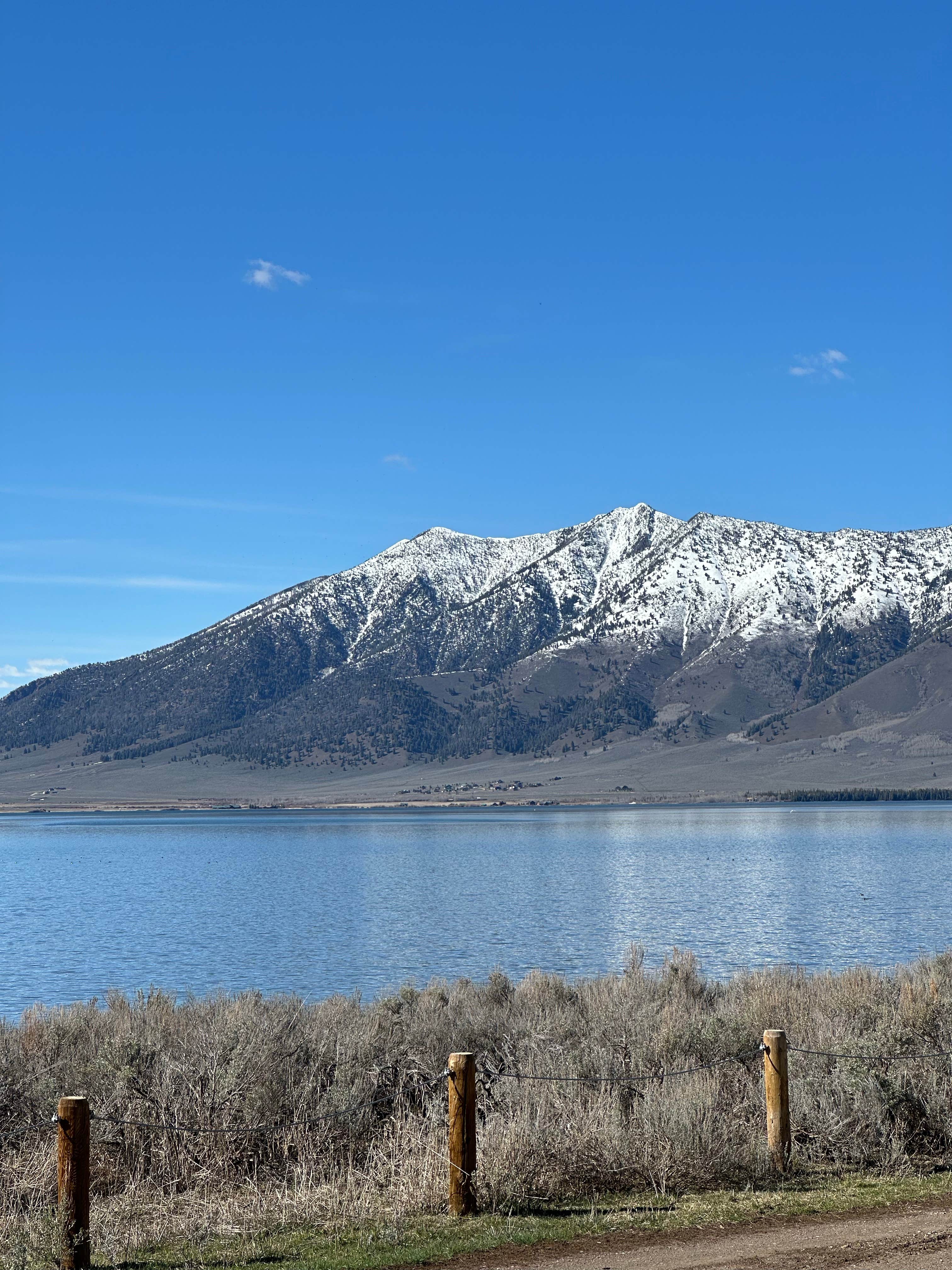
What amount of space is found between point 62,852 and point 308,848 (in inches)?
828

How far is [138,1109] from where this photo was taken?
1251 centimetres

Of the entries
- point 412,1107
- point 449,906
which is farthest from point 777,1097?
point 449,906

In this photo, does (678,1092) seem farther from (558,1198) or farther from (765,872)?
(765,872)

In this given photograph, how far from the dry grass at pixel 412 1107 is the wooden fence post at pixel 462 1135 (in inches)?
8.4

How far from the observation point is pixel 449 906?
5322 centimetres

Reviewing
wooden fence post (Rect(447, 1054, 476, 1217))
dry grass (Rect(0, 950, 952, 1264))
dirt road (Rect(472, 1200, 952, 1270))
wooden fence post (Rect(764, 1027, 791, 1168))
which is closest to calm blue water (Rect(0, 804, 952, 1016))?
dry grass (Rect(0, 950, 952, 1264))

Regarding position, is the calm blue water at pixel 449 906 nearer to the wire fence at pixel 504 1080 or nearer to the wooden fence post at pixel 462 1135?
the wire fence at pixel 504 1080

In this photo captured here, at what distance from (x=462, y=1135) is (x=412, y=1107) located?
3830 millimetres

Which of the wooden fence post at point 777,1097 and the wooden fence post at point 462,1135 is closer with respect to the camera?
the wooden fence post at point 462,1135

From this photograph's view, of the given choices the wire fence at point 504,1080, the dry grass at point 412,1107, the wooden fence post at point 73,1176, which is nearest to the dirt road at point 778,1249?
the dry grass at point 412,1107

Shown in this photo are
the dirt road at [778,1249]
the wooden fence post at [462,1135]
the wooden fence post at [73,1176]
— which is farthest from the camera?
the wooden fence post at [462,1135]

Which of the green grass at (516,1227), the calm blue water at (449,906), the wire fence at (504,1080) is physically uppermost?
the wire fence at (504,1080)

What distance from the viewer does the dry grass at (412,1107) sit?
34.2 feet

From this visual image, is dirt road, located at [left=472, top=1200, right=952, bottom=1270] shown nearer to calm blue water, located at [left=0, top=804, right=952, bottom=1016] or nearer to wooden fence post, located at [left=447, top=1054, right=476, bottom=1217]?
wooden fence post, located at [left=447, top=1054, right=476, bottom=1217]
